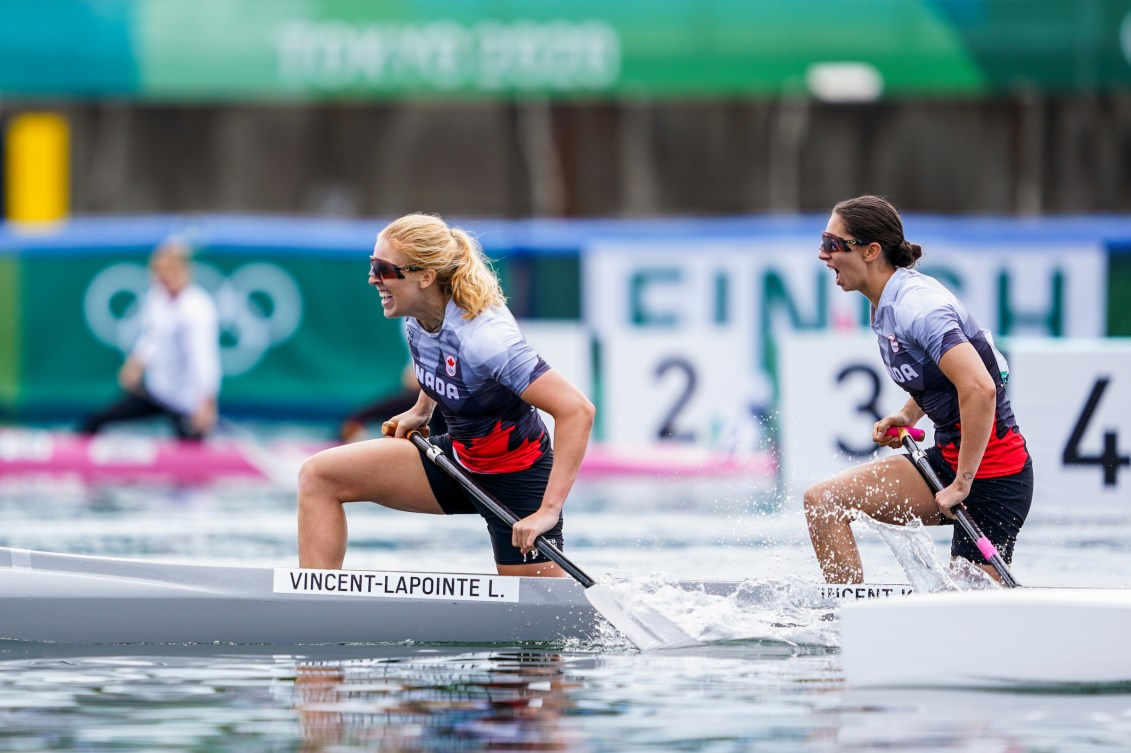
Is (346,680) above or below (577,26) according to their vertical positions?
below

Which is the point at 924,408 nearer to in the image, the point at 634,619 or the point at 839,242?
the point at 839,242

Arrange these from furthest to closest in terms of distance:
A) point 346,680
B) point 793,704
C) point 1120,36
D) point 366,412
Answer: point 1120,36
point 366,412
point 346,680
point 793,704

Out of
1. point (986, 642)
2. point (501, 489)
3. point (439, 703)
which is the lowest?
point (439, 703)

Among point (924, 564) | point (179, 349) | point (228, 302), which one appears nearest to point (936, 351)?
point (924, 564)

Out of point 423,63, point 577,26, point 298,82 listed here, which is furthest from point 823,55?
point 298,82

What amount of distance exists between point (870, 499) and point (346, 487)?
5.77 ft

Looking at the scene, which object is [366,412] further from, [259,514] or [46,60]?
[46,60]

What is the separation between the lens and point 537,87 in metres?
17.3

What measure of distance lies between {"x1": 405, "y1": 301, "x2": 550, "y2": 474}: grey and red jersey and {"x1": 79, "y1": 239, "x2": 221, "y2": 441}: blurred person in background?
8.34 metres

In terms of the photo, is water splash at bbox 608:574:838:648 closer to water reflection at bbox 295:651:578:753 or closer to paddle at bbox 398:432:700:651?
paddle at bbox 398:432:700:651

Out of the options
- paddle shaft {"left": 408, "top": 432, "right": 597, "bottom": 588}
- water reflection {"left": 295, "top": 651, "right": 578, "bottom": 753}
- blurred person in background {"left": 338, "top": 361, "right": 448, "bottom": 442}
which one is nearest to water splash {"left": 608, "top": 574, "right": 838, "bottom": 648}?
paddle shaft {"left": 408, "top": 432, "right": 597, "bottom": 588}

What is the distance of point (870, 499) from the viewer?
271 inches

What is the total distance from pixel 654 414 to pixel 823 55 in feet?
12.4

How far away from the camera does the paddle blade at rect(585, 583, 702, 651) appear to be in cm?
699
